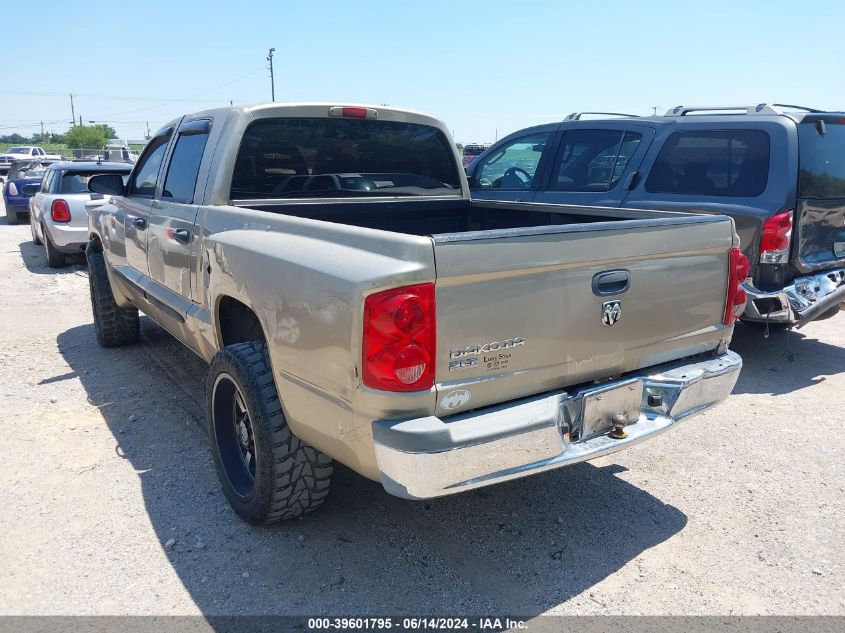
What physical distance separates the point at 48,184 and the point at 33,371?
6.54 meters

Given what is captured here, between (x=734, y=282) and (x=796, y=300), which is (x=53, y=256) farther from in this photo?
(x=734, y=282)

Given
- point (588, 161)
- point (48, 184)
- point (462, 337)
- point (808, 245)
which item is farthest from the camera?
point (48, 184)

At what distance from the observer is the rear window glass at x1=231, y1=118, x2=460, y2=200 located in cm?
388

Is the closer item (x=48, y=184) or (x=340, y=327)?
(x=340, y=327)

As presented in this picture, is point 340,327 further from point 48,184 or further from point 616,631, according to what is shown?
point 48,184

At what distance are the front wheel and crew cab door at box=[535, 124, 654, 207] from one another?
427 cm

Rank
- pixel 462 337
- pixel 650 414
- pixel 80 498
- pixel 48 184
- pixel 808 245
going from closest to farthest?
pixel 462 337 → pixel 650 414 → pixel 80 498 → pixel 808 245 → pixel 48 184

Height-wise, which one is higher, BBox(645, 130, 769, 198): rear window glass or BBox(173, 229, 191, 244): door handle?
BBox(645, 130, 769, 198): rear window glass

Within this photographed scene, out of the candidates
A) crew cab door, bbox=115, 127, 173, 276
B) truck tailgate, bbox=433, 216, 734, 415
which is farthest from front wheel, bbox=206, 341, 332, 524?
crew cab door, bbox=115, 127, 173, 276

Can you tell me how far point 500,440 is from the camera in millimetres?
2428

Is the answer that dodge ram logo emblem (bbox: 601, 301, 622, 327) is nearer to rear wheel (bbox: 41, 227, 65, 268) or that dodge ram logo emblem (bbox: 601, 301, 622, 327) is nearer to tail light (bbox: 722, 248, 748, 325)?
tail light (bbox: 722, 248, 748, 325)

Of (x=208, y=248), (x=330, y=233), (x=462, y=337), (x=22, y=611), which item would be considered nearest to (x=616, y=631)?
(x=462, y=337)

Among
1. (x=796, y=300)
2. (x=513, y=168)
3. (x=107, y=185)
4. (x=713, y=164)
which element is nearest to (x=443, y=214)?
(x=107, y=185)

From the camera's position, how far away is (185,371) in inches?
215
